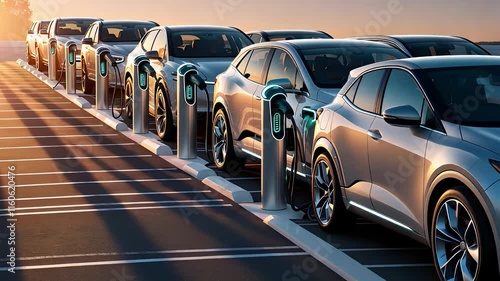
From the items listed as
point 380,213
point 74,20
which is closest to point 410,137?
point 380,213

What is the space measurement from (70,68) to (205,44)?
971 centimetres

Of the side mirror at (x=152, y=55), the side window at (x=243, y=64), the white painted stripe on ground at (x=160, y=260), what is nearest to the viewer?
the white painted stripe on ground at (x=160, y=260)

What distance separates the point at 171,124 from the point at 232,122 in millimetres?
3830

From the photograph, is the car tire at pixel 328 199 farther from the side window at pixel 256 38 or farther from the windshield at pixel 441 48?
the side window at pixel 256 38

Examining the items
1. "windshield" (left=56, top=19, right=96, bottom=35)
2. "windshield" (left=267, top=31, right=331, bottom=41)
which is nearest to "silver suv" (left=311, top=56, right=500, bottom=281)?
"windshield" (left=267, top=31, right=331, bottom=41)

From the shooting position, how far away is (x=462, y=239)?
24.1 feet

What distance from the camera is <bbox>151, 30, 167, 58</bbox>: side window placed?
18.5 meters

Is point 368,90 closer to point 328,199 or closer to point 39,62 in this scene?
point 328,199

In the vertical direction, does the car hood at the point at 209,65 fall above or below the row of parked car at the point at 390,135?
below

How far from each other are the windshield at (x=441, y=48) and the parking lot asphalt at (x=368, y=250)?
695cm

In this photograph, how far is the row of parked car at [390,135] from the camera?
726 cm

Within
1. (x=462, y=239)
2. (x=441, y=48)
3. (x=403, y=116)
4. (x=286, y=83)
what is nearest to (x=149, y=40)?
(x=441, y=48)

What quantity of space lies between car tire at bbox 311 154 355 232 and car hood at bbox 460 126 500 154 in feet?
6.96

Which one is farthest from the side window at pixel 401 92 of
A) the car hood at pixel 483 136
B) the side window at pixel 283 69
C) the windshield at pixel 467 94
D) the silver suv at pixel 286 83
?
the side window at pixel 283 69
